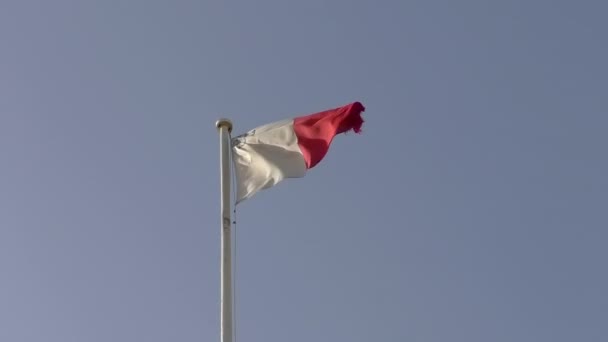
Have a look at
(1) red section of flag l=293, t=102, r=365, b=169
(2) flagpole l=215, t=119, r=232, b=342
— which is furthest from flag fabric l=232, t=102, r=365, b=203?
(2) flagpole l=215, t=119, r=232, b=342

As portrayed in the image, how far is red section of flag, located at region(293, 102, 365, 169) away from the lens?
19.0 metres

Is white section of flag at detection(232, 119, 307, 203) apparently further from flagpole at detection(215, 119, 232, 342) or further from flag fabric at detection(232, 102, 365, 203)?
flagpole at detection(215, 119, 232, 342)

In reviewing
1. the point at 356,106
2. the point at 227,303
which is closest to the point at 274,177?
the point at 356,106

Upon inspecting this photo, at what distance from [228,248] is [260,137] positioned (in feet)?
9.50

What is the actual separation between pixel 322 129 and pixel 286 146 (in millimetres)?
742

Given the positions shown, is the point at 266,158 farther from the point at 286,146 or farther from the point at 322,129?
the point at 322,129

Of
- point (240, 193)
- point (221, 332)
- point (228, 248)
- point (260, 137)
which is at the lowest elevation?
point (221, 332)

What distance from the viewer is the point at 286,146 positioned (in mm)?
18984

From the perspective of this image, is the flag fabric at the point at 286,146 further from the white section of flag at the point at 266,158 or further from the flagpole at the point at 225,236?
the flagpole at the point at 225,236

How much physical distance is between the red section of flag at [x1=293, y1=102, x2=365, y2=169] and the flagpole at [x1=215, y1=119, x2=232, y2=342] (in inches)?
59.2

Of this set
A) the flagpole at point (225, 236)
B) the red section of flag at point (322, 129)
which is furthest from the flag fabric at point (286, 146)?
the flagpole at point (225, 236)

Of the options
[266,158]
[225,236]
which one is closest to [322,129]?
[266,158]

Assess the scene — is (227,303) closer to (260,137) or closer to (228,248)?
(228,248)

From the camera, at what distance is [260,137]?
61.9 feet
